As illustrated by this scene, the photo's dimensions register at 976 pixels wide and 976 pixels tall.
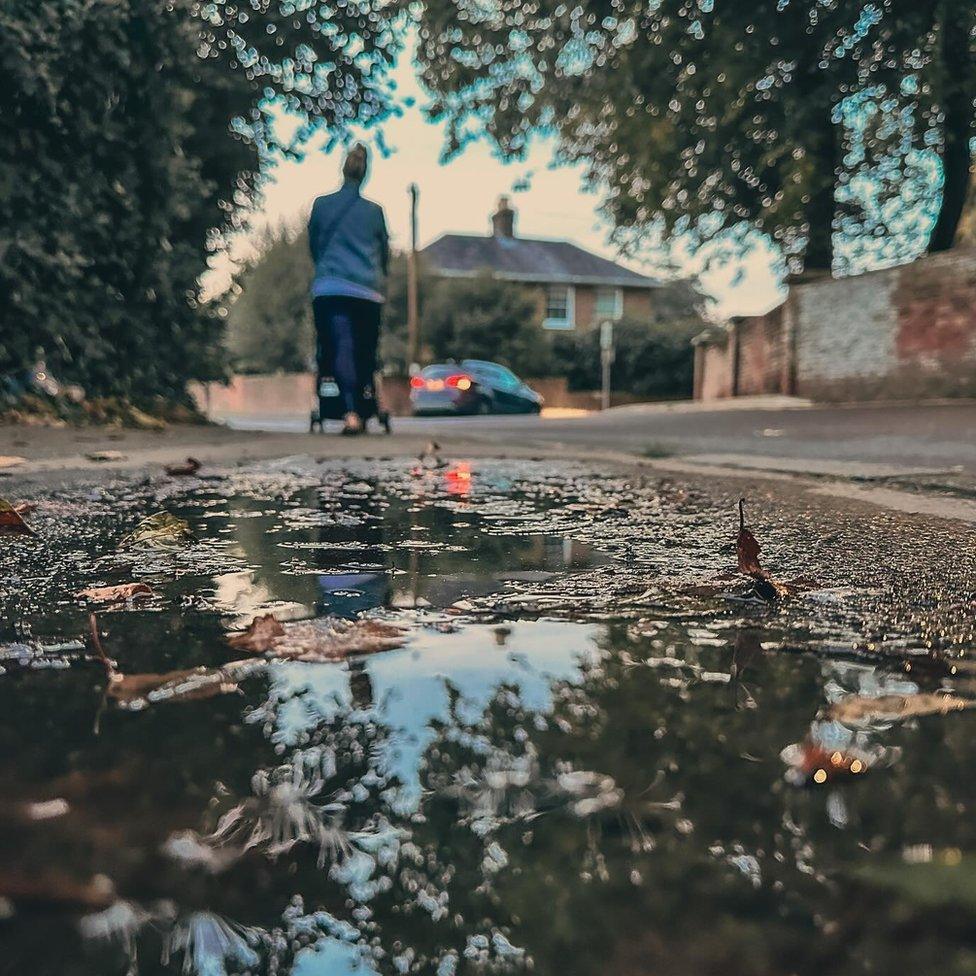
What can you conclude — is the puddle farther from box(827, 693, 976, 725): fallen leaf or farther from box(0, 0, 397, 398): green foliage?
box(0, 0, 397, 398): green foliage

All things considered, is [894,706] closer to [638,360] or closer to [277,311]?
[638,360]

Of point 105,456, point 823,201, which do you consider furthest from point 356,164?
point 823,201

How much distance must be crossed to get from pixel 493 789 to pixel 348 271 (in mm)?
7226

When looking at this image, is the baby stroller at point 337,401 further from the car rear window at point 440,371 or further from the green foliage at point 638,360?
the green foliage at point 638,360

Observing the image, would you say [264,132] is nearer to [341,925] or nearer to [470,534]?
[470,534]

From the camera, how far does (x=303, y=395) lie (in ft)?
116

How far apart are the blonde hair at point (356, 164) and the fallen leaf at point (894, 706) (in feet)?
23.8

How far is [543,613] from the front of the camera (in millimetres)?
1782

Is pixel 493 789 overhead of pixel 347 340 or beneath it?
beneath

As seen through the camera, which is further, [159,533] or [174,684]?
[159,533]

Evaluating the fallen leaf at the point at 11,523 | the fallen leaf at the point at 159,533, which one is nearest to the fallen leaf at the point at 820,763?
the fallen leaf at the point at 159,533

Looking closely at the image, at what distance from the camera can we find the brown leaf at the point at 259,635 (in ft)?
5.08

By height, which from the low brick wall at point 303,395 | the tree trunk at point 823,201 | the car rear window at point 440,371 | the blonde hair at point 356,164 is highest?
the tree trunk at point 823,201

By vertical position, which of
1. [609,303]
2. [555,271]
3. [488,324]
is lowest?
[488,324]
